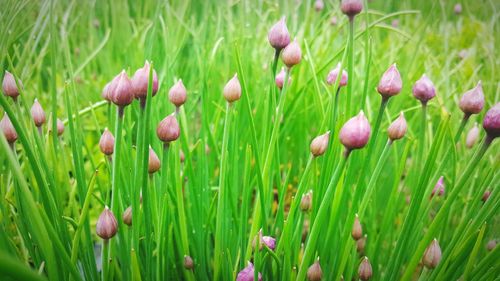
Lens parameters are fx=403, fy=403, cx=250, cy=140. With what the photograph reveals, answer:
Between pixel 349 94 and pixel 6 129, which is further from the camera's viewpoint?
pixel 349 94

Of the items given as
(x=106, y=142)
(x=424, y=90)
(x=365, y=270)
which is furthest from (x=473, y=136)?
(x=106, y=142)

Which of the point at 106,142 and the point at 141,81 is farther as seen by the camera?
the point at 106,142

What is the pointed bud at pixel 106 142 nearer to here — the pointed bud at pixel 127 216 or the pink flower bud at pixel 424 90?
the pointed bud at pixel 127 216

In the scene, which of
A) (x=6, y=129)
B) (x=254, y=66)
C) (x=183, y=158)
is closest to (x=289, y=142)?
(x=254, y=66)

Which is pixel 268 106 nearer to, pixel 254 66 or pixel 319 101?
pixel 319 101

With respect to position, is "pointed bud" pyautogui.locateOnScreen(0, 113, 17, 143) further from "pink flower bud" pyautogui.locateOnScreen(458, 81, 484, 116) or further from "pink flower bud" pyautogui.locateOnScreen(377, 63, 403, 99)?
"pink flower bud" pyautogui.locateOnScreen(458, 81, 484, 116)

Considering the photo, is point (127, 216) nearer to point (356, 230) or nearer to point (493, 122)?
point (356, 230)

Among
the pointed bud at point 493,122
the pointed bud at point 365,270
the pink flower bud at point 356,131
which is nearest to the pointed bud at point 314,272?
the pointed bud at point 365,270
